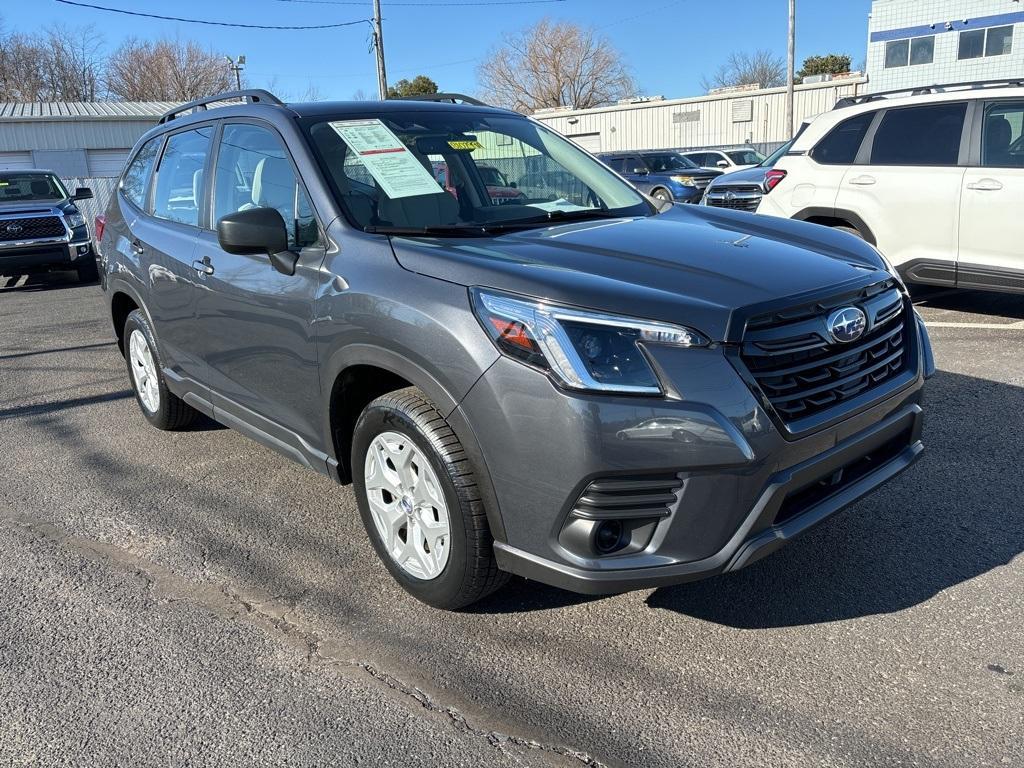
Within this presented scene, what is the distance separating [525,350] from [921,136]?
5931mm

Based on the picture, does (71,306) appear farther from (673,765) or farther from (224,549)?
(673,765)

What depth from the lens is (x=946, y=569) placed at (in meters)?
3.28

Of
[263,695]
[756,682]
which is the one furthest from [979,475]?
[263,695]

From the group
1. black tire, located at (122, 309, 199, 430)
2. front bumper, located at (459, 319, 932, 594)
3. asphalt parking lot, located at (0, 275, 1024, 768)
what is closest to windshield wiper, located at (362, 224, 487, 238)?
front bumper, located at (459, 319, 932, 594)

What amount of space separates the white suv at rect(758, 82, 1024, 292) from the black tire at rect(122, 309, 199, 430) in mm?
5408

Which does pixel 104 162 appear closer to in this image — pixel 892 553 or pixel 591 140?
pixel 591 140

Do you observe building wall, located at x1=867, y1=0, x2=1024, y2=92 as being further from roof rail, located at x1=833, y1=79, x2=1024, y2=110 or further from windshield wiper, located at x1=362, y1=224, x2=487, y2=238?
windshield wiper, located at x1=362, y1=224, x2=487, y2=238

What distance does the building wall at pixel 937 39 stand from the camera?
34.0 m

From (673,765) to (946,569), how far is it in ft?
5.09

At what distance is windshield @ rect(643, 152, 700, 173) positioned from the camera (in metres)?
22.5

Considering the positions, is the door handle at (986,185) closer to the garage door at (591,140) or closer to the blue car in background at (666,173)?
the blue car in background at (666,173)

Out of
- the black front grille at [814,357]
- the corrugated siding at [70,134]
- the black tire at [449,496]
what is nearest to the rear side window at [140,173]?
the black tire at [449,496]

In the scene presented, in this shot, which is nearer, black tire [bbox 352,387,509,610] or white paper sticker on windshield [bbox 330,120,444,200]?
black tire [bbox 352,387,509,610]

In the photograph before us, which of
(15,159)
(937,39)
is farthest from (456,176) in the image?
(15,159)
